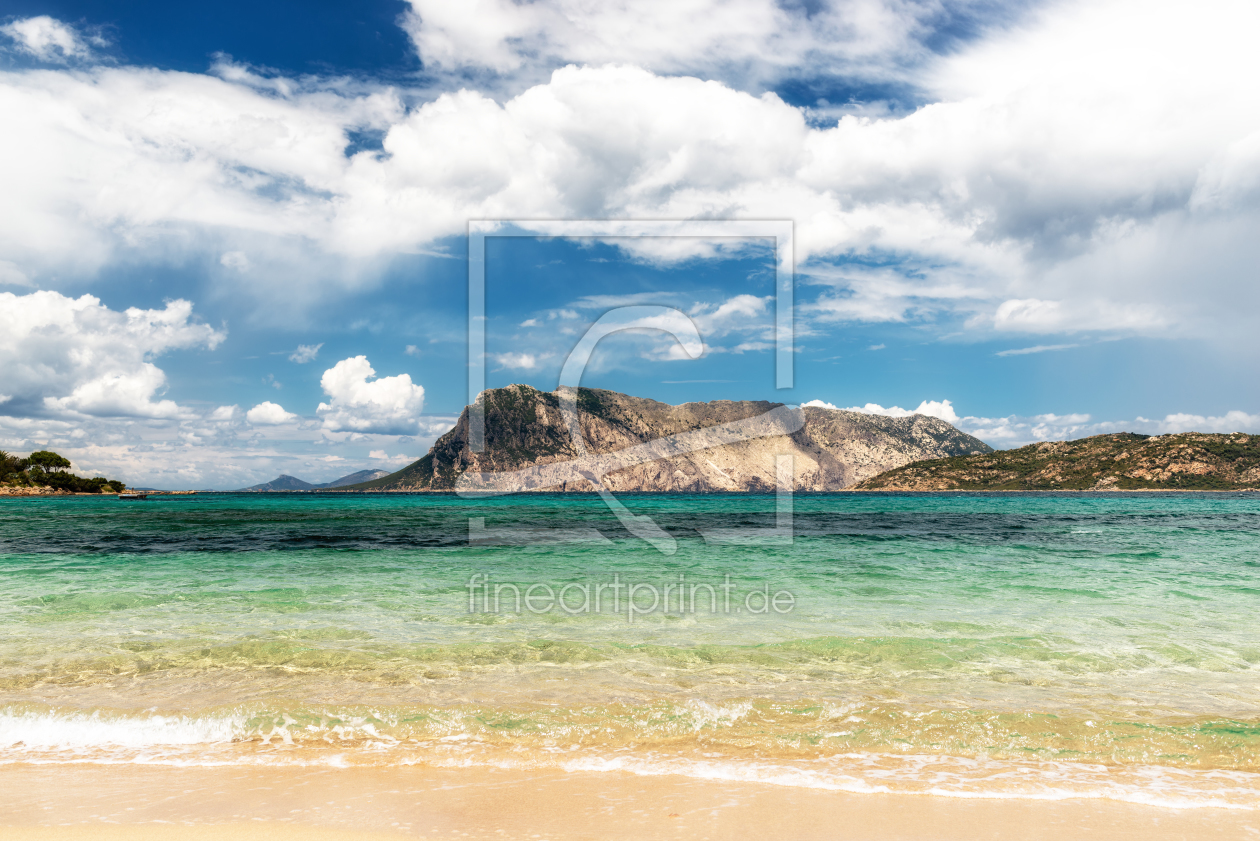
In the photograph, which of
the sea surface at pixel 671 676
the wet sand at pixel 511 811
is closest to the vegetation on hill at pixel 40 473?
the sea surface at pixel 671 676

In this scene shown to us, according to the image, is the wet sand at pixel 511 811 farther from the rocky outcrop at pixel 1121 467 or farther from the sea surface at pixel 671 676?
the rocky outcrop at pixel 1121 467

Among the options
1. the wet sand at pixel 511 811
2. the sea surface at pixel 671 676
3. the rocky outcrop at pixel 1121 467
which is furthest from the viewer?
the rocky outcrop at pixel 1121 467

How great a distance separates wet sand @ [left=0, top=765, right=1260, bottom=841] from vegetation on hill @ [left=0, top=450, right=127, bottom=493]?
210441 millimetres

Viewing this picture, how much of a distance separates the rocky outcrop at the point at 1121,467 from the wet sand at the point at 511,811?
191 metres

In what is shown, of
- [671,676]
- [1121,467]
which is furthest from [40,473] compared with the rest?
[1121,467]

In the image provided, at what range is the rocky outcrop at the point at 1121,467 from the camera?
6147 inches

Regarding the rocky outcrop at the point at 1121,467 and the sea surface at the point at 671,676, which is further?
the rocky outcrop at the point at 1121,467

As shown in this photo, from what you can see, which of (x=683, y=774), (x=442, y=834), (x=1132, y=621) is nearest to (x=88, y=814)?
A: (x=442, y=834)

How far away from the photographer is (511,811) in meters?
5.12

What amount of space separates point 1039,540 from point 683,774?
1340 inches

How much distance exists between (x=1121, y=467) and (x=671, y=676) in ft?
652

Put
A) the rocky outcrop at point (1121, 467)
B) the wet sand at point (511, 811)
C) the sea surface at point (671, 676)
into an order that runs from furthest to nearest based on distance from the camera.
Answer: the rocky outcrop at point (1121, 467), the sea surface at point (671, 676), the wet sand at point (511, 811)

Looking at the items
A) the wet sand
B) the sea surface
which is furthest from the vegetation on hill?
the wet sand

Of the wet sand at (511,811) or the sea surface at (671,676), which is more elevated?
the wet sand at (511,811)
